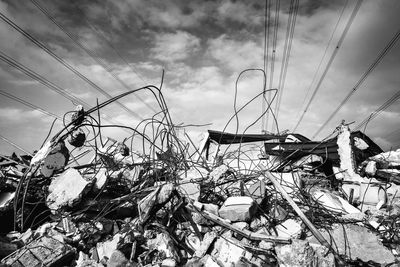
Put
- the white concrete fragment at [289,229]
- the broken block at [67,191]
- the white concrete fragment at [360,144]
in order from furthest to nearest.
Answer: the white concrete fragment at [360,144], the broken block at [67,191], the white concrete fragment at [289,229]

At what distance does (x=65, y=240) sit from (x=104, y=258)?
0.51m

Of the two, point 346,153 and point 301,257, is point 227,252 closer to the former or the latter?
point 301,257

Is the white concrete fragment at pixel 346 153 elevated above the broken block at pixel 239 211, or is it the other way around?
the white concrete fragment at pixel 346 153

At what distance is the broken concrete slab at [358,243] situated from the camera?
2.38 metres

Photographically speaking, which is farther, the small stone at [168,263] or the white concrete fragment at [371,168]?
the white concrete fragment at [371,168]

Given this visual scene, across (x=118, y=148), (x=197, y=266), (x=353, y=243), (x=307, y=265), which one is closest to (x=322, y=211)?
(x=353, y=243)

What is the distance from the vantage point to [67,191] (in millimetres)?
2938

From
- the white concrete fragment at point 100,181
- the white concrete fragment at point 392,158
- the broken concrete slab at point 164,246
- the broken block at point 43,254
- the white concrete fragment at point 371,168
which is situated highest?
the white concrete fragment at point 392,158

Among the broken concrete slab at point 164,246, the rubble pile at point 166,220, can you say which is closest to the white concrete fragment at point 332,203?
the rubble pile at point 166,220

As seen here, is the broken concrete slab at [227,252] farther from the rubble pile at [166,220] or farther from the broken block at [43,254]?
the broken block at [43,254]

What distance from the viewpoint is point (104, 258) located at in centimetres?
239

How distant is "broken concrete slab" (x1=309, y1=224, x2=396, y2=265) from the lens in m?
2.38

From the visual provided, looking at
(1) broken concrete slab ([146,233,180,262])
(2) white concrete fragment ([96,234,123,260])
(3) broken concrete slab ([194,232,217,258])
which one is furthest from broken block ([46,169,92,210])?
(3) broken concrete slab ([194,232,217,258])

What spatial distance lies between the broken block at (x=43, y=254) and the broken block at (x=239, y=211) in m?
1.67
